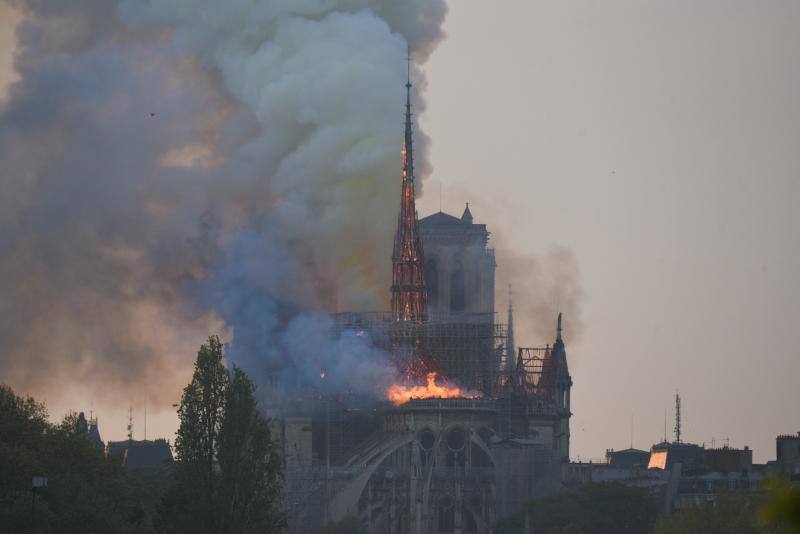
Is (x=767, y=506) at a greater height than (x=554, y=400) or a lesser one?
lesser

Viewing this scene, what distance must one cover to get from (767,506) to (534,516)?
110108mm

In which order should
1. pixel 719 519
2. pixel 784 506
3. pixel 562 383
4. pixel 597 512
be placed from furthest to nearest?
pixel 562 383 < pixel 597 512 < pixel 719 519 < pixel 784 506

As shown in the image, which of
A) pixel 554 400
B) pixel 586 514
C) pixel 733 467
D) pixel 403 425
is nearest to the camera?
pixel 586 514

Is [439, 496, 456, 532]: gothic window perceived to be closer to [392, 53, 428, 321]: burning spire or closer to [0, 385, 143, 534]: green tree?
[392, 53, 428, 321]: burning spire

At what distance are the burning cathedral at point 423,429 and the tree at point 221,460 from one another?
214 feet

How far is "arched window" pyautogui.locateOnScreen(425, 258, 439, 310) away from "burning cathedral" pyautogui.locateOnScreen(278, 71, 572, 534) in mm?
18085

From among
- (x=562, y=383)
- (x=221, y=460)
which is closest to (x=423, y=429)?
(x=562, y=383)

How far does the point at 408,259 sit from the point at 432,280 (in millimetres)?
31299

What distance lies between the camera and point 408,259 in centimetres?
14838

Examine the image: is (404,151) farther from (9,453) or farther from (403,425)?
(9,453)

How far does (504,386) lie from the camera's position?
152000 mm

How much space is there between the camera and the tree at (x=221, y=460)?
61312 mm

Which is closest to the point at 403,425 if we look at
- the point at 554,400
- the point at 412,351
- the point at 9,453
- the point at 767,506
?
the point at 412,351

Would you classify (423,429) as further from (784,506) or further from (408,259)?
(784,506)
